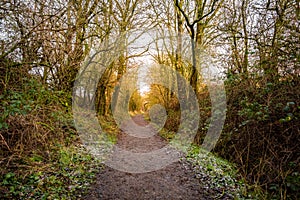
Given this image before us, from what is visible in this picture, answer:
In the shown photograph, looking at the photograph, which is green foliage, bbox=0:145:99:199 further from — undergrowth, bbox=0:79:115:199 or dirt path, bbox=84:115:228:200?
dirt path, bbox=84:115:228:200

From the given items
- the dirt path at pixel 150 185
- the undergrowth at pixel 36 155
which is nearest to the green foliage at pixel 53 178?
the undergrowth at pixel 36 155

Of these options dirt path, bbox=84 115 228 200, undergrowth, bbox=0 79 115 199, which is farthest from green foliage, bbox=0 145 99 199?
dirt path, bbox=84 115 228 200

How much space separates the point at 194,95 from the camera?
9078mm

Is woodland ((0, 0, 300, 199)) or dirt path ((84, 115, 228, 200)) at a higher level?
woodland ((0, 0, 300, 199))

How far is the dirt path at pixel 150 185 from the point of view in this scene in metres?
3.53

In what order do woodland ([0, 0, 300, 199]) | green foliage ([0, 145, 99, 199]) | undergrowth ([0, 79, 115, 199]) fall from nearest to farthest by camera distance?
green foliage ([0, 145, 99, 199]), undergrowth ([0, 79, 115, 199]), woodland ([0, 0, 300, 199])

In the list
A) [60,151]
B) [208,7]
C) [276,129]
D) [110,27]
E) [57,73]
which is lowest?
[60,151]

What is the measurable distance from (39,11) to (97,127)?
493cm

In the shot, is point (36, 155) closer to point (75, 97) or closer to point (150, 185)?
point (150, 185)

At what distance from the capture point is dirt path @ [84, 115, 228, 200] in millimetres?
3533

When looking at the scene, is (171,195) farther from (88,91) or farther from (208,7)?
(208,7)

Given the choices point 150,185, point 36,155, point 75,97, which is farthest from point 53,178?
point 75,97

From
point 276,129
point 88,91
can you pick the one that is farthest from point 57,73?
point 276,129

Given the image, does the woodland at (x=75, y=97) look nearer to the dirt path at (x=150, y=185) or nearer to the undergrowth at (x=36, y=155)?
the undergrowth at (x=36, y=155)
